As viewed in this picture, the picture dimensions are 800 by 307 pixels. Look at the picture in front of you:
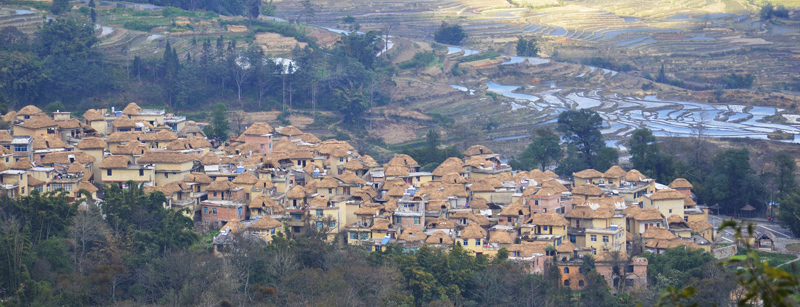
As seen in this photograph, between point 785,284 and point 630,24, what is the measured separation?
5862 centimetres

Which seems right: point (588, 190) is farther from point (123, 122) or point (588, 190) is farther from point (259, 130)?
point (123, 122)

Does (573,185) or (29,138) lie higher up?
(29,138)

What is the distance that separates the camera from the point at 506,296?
59.9 feet

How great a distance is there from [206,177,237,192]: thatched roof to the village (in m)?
0.05

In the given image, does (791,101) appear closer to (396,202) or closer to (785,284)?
(396,202)

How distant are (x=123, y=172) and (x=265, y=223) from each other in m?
4.25

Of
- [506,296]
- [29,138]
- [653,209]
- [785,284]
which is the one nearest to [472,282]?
[506,296]

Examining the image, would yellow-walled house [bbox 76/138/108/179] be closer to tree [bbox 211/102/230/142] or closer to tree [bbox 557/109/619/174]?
tree [bbox 211/102/230/142]

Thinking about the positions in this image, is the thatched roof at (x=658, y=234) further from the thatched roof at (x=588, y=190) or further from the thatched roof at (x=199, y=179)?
the thatched roof at (x=199, y=179)

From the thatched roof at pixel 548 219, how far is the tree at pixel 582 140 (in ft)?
22.3

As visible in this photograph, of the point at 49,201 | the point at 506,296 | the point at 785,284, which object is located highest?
the point at 785,284

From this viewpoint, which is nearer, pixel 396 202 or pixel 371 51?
pixel 396 202

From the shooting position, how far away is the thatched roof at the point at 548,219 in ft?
68.8

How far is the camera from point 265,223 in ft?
66.7
